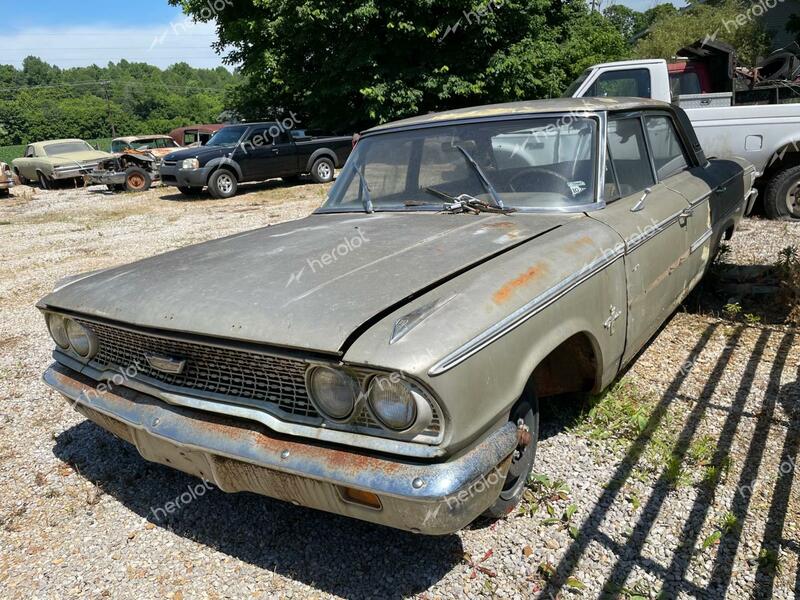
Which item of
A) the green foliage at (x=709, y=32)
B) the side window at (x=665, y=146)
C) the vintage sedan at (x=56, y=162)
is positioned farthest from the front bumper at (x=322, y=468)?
the green foliage at (x=709, y=32)

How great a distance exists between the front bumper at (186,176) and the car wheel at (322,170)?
281cm

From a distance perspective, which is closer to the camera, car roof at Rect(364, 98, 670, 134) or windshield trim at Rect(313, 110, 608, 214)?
windshield trim at Rect(313, 110, 608, 214)

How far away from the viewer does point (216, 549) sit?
2.54 meters

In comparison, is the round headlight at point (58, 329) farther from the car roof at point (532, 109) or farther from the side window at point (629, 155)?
the side window at point (629, 155)

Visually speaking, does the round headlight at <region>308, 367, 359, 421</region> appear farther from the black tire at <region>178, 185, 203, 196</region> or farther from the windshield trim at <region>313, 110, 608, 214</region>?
the black tire at <region>178, 185, 203, 196</region>

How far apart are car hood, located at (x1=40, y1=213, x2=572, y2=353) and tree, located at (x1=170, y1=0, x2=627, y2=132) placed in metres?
13.4

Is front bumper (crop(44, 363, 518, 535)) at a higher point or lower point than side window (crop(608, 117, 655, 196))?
lower

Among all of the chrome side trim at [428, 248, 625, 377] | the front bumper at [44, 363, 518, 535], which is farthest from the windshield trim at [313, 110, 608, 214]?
the front bumper at [44, 363, 518, 535]

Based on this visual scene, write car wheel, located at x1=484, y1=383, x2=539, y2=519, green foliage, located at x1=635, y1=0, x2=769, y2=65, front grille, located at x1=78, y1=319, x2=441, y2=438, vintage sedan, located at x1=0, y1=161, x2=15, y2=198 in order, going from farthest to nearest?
green foliage, located at x1=635, y1=0, x2=769, y2=65, vintage sedan, located at x1=0, y1=161, x2=15, y2=198, car wheel, located at x1=484, y1=383, x2=539, y2=519, front grille, located at x1=78, y1=319, x2=441, y2=438

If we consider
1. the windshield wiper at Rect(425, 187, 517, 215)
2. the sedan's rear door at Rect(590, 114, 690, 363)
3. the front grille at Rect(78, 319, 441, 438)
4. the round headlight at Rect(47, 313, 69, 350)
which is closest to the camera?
the front grille at Rect(78, 319, 441, 438)

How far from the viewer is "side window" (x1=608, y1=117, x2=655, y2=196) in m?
3.33

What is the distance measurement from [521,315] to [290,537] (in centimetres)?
137

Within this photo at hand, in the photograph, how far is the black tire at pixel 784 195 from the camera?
7.15 meters

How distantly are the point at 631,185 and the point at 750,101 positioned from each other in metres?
6.43
